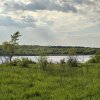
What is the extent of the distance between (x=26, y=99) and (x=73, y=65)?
14015mm

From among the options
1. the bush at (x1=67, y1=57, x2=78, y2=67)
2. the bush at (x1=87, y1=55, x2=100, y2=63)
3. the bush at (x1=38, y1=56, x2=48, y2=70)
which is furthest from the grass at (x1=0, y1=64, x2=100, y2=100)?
the bush at (x1=87, y1=55, x2=100, y2=63)

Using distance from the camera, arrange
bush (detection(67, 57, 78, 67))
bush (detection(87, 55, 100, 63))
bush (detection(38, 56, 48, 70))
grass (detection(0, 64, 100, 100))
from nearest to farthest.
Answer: grass (detection(0, 64, 100, 100)) < bush (detection(38, 56, 48, 70)) < bush (detection(67, 57, 78, 67)) < bush (detection(87, 55, 100, 63))

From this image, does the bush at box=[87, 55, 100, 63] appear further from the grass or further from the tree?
the grass

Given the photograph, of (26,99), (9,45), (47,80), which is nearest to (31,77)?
(47,80)

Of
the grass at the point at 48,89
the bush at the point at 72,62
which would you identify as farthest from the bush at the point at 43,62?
the grass at the point at 48,89

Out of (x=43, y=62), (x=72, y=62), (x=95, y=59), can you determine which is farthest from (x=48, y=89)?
(x=95, y=59)

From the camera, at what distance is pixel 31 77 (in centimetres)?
1717

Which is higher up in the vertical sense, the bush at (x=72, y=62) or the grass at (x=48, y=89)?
the bush at (x=72, y=62)

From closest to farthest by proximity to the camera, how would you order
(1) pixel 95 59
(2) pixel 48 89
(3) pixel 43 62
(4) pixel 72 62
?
(2) pixel 48 89
(3) pixel 43 62
(4) pixel 72 62
(1) pixel 95 59

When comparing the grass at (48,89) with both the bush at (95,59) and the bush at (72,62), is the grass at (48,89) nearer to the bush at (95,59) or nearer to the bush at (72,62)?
the bush at (72,62)

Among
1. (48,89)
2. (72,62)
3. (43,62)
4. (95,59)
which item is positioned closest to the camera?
(48,89)

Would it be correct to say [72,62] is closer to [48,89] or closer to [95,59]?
[95,59]

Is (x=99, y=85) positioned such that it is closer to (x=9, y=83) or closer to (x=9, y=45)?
(x=9, y=83)

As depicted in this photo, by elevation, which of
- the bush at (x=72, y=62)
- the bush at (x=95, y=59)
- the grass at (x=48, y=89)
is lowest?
the grass at (x=48, y=89)
